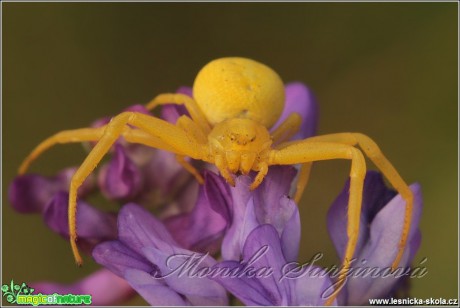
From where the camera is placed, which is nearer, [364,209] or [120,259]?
[120,259]

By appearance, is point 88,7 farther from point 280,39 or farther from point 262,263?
point 262,263

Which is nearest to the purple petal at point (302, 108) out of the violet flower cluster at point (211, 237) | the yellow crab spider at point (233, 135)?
the yellow crab spider at point (233, 135)

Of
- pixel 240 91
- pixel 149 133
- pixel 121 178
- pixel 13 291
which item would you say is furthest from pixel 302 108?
pixel 13 291

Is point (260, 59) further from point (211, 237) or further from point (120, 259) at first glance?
point (120, 259)

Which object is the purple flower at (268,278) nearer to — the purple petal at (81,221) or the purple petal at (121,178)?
the purple petal at (81,221)

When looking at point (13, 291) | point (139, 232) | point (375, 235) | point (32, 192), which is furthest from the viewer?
point (32, 192)

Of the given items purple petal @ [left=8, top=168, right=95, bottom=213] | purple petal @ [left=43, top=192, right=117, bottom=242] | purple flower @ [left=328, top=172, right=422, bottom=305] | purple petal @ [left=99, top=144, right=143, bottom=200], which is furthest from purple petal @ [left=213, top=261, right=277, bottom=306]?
purple petal @ [left=8, top=168, right=95, bottom=213]

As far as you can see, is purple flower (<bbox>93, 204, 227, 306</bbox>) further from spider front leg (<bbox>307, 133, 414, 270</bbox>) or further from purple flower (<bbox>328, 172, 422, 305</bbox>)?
spider front leg (<bbox>307, 133, 414, 270</bbox>)
